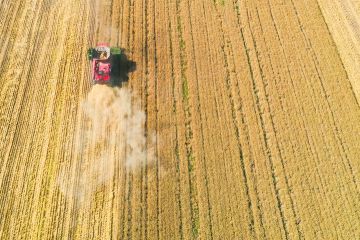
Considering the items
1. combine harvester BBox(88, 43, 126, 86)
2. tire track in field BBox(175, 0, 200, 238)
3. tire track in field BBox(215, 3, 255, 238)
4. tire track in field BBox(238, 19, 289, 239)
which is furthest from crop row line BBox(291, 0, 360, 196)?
combine harvester BBox(88, 43, 126, 86)

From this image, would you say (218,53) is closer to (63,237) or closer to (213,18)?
(213,18)

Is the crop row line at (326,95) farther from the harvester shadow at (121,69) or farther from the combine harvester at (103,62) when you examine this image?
the combine harvester at (103,62)

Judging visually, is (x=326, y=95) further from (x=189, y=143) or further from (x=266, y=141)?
(x=189, y=143)

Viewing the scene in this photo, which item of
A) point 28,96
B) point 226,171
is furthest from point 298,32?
point 28,96

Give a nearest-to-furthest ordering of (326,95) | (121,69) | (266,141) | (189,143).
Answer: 1. (189,143)
2. (266,141)
3. (326,95)
4. (121,69)

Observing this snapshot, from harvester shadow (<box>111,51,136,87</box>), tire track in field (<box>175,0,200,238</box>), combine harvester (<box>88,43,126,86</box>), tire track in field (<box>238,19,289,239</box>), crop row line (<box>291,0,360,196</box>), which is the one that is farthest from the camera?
harvester shadow (<box>111,51,136,87</box>)

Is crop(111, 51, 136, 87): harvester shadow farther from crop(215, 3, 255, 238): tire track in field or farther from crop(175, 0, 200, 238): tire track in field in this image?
crop(215, 3, 255, 238): tire track in field

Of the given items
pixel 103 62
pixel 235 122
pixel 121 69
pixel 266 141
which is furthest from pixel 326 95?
pixel 103 62

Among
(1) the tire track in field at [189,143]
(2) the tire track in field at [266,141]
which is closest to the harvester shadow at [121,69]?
(1) the tire track in field at [189,143]
